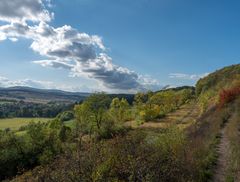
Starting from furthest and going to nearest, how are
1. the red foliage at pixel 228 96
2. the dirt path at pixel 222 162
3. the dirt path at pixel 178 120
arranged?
the dirt path at pixel 178 120 → the red foliage at pixel 228 96 → the dirt path at pixel 222 162

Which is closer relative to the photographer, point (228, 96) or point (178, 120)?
point (228, 96)

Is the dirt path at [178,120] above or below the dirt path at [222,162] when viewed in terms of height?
below

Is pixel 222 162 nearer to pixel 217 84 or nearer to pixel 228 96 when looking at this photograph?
pixel 228 96

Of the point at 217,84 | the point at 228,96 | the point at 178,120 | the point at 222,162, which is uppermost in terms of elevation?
the point at 217,84

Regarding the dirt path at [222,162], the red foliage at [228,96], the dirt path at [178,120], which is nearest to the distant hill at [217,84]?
the dirt path at [178,120]

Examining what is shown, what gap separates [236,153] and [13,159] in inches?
1597

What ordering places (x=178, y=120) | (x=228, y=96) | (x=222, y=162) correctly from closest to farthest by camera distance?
(x=222, y=162) < (x=228, y=96) < (x=178, y=120)

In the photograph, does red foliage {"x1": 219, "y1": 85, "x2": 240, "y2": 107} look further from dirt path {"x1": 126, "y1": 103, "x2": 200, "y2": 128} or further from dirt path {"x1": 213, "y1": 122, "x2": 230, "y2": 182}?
dirt path {"x1": 213, "y1": 122, "x2": 230, "y2": 182}

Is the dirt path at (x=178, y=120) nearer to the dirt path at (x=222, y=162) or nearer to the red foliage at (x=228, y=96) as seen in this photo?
the red foliage at (x=228, y=96)

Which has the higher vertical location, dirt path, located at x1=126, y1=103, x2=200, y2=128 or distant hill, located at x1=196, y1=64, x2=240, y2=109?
distant hill, located at x1=196, y1=64, x2=240, y2=109

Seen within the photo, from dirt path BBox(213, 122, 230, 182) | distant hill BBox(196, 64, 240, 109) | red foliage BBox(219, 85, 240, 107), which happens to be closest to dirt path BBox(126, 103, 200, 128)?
distant hill BBox(196, 64, 240, 109)

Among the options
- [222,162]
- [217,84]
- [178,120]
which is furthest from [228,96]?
[217,84]

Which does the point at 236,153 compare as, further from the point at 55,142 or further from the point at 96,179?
the point at 55,142

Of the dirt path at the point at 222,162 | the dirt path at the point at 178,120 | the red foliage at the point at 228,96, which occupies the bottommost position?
the dirt path at the point at 178,120
